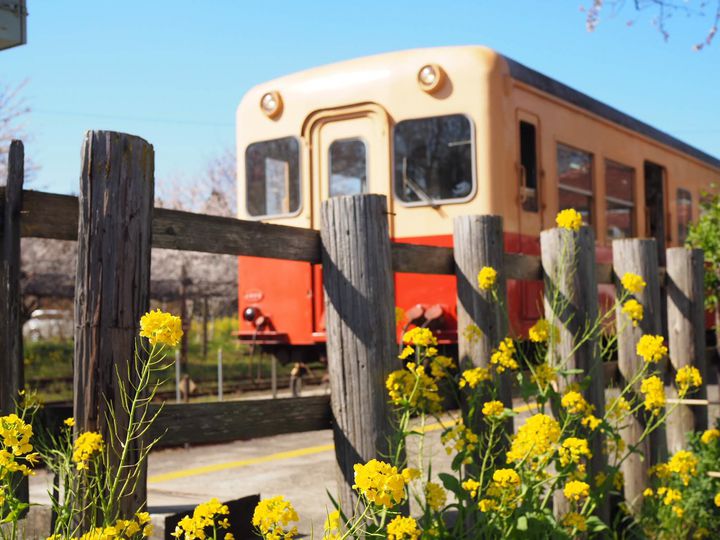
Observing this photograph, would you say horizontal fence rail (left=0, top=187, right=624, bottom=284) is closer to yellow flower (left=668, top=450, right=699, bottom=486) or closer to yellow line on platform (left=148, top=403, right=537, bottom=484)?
yellow flower (left=668, top=450, right=699, bottom=486)

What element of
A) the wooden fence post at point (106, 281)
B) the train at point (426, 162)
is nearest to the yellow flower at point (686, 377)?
the wooden fence post at point (106, 281)

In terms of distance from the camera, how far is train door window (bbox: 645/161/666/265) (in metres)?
10.6

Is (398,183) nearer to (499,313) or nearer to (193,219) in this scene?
(499,313)

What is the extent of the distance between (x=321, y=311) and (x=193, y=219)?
581 cm

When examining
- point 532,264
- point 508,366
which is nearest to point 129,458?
point 508,366

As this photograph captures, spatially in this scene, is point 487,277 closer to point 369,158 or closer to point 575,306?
point 575,306

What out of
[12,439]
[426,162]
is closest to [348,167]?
[426,162]

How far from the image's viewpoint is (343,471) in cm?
368

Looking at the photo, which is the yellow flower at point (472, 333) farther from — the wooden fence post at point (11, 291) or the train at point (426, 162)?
the train at point (426, 162)

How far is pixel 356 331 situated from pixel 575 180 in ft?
19.0

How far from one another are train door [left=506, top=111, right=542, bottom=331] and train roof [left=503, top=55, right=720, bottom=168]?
0.33 metres

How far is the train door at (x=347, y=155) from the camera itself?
8.52 meters

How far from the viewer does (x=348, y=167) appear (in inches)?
345

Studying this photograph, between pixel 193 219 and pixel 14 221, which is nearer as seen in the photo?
pixel 14 221
